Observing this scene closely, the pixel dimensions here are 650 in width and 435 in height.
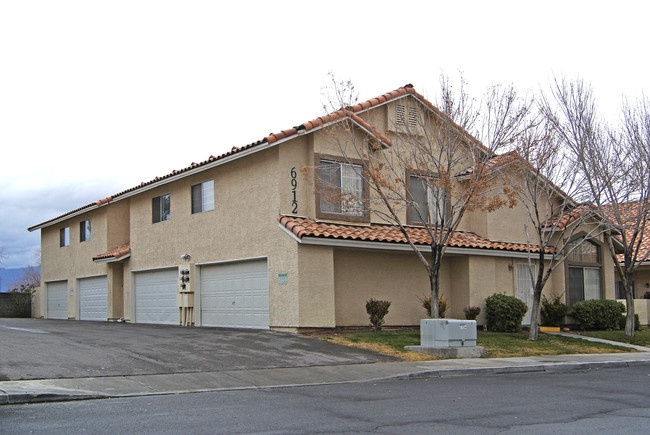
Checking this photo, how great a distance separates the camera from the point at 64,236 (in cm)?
3466

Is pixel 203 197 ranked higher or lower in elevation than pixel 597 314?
higher

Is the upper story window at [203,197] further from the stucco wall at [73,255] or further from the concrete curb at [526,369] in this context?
the concrete curb at [526,369]

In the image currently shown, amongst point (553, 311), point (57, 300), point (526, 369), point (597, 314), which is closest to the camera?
point (526, 369)

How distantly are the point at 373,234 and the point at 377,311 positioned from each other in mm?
2276

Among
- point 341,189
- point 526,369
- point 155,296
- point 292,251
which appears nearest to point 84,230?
point 155,296

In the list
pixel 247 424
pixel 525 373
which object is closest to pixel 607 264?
pixel 525 373

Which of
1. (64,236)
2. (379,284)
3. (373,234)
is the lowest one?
(379,284)

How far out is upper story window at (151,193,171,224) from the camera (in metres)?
25.4

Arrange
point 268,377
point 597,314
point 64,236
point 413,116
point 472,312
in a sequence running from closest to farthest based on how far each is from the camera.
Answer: point 268,377
point 472,312
point 413,116
point 597,314
point 64,236

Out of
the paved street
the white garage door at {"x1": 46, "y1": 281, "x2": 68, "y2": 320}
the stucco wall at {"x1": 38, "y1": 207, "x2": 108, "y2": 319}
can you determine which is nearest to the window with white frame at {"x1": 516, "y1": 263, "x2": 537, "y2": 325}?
the paved street

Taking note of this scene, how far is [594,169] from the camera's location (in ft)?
71.0

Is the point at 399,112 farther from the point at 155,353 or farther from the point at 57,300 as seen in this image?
the point at 57,300

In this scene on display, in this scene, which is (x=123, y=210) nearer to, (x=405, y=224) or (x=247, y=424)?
(x=405, y=224)

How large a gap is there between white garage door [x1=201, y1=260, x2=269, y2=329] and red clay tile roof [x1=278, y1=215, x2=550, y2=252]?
211 cm
